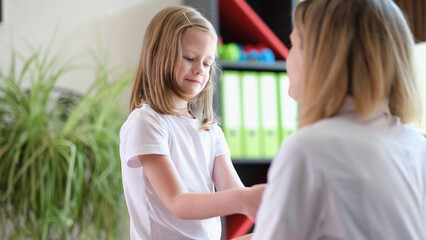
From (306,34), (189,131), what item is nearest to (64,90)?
(189,131)

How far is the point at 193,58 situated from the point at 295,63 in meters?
0.38

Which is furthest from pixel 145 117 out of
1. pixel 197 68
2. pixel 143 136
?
pixel 197 68

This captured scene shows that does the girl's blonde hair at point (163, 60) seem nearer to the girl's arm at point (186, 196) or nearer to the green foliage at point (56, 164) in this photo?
the girl's arm at point (186, 196)

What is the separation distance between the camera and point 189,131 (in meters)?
1.27

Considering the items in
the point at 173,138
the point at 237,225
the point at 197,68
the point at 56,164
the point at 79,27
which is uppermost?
the point at 79,27

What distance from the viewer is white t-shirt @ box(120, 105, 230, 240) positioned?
3.74 ft

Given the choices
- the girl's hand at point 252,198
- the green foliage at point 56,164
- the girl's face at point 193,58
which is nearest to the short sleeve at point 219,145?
the girl's face at point 193,58

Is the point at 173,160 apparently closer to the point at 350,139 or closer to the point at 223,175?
the point at 223,175

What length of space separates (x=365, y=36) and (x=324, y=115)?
0.42ft

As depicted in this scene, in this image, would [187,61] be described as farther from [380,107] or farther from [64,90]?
[64,90]

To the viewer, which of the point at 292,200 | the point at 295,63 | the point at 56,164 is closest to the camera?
the point at 292,200

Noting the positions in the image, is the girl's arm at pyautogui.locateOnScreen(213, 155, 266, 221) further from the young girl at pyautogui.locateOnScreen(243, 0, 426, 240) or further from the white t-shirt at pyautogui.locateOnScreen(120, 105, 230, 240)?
the young girl at pyautogui.locateOnScreen(243, 0, 426, 240)

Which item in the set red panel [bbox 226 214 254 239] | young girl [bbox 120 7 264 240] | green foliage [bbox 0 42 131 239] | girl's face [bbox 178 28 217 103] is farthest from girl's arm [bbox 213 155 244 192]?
red panel [bbox 226 214 254 239]

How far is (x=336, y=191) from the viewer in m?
0.70
